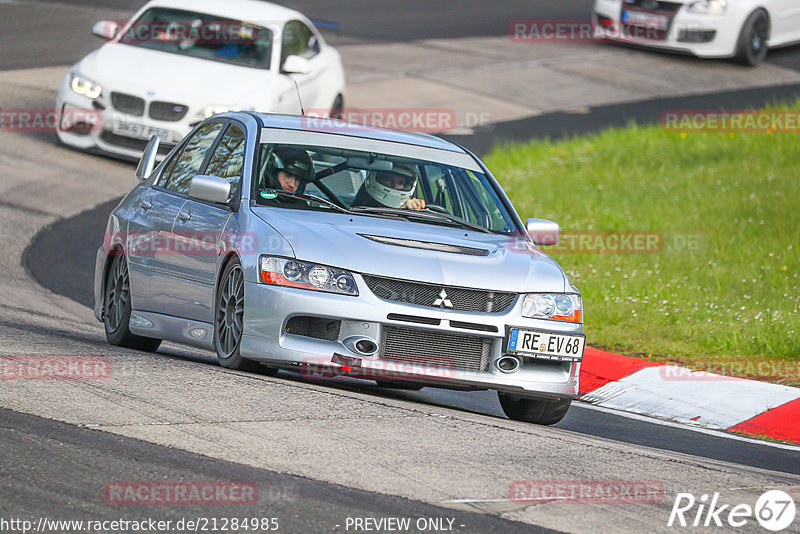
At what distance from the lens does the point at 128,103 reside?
15852 mm

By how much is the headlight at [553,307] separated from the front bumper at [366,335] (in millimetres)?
60

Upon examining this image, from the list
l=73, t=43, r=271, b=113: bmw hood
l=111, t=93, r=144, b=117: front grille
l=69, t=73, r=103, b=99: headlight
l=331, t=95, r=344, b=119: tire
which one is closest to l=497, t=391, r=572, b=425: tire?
l=73, t=43, r=271, b=113: bmw hood

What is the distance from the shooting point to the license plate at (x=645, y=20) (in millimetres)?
25045

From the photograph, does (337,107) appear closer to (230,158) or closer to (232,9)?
(232,9)

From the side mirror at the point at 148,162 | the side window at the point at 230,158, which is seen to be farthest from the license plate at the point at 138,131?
the side window at the point at 230,158

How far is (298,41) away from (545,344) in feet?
35.2

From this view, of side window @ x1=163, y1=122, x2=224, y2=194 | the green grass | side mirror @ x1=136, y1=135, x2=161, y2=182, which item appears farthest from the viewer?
the green grass

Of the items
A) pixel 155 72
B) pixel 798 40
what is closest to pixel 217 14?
pixel 155 72

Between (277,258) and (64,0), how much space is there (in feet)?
70.4

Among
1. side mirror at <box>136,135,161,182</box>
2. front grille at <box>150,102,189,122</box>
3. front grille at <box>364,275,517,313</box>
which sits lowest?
front grille at <box>150,102,189,122</box>

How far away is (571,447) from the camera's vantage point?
7027mm

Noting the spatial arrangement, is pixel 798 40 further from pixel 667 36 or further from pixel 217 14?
pixel 217 14

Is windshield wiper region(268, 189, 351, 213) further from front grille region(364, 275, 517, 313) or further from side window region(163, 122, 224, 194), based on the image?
front grille region(364, 275, 517, 313)

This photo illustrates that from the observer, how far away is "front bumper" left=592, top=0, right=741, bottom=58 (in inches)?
971
